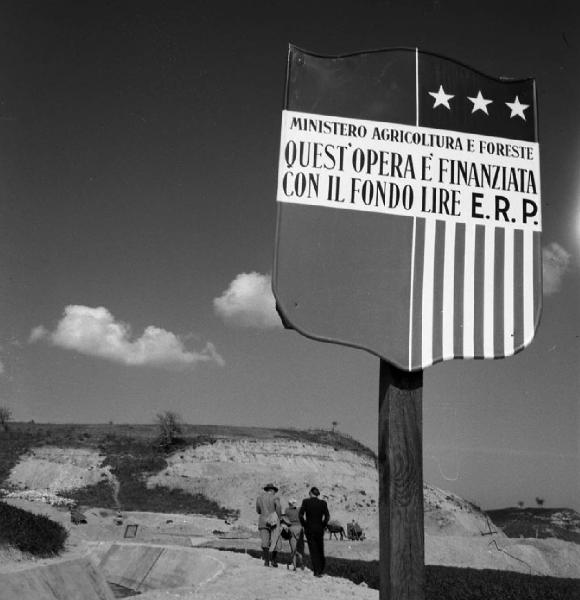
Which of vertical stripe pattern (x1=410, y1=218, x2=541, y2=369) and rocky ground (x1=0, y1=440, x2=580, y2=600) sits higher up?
vertical stripe pattern (x1=410, y1=218, x2=541, y2=369)

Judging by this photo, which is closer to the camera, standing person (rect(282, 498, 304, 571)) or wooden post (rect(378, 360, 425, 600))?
wooden post (rect(378, 360, 425, 600))

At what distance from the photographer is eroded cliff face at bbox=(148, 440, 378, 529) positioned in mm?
47219

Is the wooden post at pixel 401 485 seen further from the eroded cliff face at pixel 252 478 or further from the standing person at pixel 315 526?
the eroded cliff face at pixel 252 478

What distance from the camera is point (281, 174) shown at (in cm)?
312

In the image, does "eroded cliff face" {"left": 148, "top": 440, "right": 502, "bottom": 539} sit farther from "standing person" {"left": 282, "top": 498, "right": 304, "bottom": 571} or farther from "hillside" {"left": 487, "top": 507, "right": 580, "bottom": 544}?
"standing person" {"left": 282, "top": 498, "right": 304, "bottom": 571}

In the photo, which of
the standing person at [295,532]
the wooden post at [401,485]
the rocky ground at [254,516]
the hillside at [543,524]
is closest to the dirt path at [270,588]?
the rocky ground at [254,516]

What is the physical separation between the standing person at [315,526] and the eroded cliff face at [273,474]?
32517 mm

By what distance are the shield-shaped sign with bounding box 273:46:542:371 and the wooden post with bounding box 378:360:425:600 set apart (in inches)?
6.5

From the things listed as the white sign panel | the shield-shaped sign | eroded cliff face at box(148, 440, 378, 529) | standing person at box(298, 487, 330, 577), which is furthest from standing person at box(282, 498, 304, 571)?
eroded cliff face at box(148, 440, 378, 529)

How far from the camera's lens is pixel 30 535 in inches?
444

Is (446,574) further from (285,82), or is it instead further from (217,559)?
(285,82)

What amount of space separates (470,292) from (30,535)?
34.6 ft

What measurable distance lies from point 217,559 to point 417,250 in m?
12.7

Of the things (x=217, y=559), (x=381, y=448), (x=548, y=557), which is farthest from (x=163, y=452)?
(x=381, y=448)
